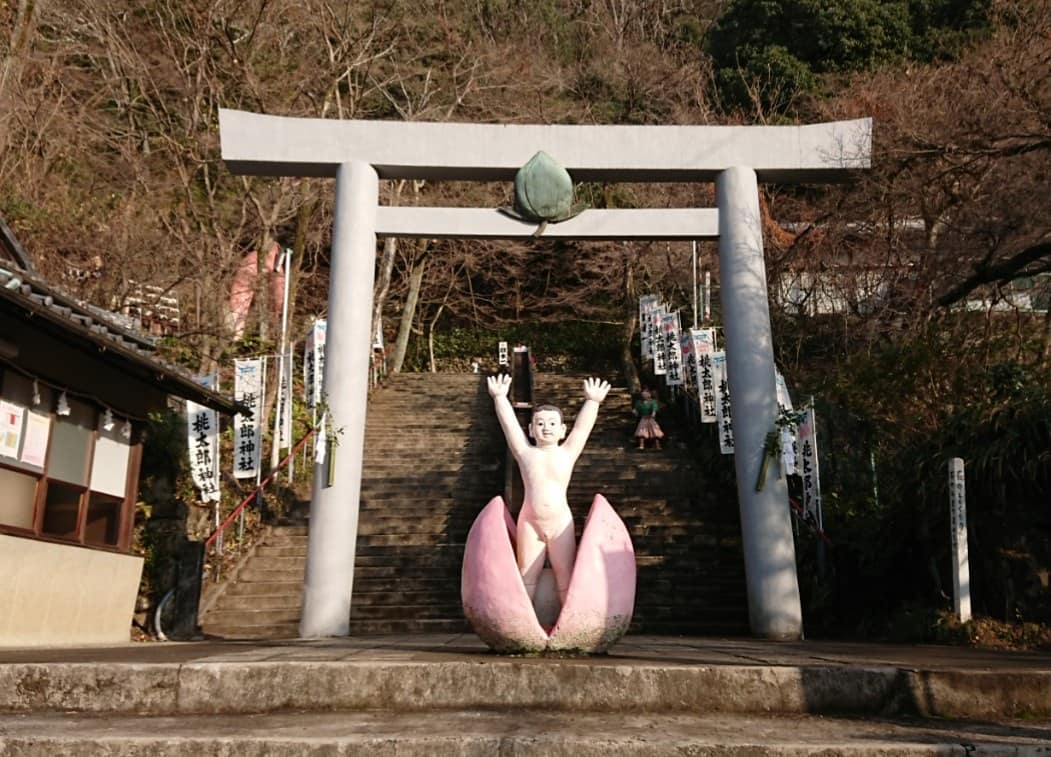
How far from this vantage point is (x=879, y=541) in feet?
38.8

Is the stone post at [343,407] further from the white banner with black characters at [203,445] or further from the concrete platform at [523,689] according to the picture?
the concrete platform at [523,689]

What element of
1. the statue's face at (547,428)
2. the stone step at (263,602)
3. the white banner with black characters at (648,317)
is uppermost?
the white banner with black characters at (648,317)

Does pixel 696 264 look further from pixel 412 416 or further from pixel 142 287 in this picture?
pixel 142 287

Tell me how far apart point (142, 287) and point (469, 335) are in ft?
44.5

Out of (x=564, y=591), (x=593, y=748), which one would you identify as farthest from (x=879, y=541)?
(x=593, y=748)

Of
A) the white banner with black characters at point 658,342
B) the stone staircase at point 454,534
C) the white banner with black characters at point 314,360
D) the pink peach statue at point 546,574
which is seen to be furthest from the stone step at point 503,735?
the white banner with black characters at point 658,342

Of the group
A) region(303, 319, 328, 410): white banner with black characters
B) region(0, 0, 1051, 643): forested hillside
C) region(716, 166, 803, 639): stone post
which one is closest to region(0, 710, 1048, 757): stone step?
region(716, 166, 803, 639): stone post

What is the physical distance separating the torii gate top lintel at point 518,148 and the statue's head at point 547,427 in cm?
459

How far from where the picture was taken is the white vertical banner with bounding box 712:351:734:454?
45.6 ft

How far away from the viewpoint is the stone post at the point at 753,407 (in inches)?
393

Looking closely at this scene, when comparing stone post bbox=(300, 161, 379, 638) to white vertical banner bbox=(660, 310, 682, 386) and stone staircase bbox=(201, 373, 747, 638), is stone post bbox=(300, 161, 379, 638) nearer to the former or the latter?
stone staircase bbox=(201, 373, 747, 638)

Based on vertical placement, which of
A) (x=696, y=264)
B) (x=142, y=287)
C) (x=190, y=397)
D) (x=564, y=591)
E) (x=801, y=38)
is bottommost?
(x=564, y=591)

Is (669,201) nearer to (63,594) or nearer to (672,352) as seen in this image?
(672,352)

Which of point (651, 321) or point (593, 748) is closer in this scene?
point (593, 748)
